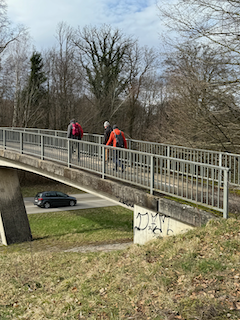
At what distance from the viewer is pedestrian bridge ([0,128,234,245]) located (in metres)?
6.28

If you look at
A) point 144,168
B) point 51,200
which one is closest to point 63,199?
point 51,200

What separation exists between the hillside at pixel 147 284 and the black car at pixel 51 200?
48.1 ft

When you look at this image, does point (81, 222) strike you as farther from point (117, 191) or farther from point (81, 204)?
point (117, 191)

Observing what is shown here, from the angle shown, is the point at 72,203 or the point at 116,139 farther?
the point at 72,203

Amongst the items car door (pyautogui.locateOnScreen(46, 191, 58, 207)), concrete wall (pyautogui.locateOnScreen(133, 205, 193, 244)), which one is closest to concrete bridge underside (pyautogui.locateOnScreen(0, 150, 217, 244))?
concrete wall (pyautogui.locateOnScreen(133, 205, 193, 244))

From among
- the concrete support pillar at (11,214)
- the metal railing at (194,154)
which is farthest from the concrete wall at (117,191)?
the concrete support pillar at (11,214)

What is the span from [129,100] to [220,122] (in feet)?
83.5

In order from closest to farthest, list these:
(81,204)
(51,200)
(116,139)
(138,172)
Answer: (138,172), (116,139), (51,200), (81,204)

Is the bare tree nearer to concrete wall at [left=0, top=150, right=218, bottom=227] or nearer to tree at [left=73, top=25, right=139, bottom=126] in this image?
tree at [left=73, top=25, right=139, bottom=126]

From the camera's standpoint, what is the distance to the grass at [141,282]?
13.8ft

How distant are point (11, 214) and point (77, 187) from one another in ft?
22.4

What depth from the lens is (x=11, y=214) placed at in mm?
15562

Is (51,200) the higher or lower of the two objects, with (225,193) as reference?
lower

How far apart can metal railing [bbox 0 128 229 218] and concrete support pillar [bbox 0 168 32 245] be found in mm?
3245
